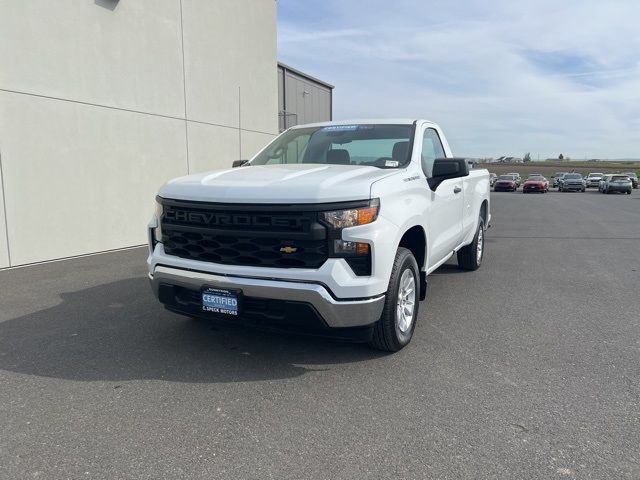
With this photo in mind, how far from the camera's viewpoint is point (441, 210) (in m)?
5.09

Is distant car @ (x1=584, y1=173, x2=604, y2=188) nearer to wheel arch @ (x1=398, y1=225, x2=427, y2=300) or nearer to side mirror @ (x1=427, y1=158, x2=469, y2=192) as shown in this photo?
side mirror @ (x1=427, y1=158, x2=469, y2=192)

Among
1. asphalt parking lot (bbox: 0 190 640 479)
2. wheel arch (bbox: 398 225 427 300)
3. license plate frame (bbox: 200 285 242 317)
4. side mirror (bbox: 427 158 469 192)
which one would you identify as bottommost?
asphalt parking lot (bbox: 0 190 640 479)

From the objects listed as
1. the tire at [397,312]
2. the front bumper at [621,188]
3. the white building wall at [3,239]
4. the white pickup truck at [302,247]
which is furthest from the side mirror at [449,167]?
the front bumper at [621,188]

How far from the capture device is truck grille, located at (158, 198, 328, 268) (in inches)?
136

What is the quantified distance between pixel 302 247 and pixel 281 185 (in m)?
0.47

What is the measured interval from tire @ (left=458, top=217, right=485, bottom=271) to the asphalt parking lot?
1406 millimetres

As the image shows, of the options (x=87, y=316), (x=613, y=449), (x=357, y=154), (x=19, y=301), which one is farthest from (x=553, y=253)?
(x=19, y=301)

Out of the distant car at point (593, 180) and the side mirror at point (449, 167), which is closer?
the side mirror at point (449, 167)

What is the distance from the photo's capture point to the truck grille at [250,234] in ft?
11.4

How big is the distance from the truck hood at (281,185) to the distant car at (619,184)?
126ft

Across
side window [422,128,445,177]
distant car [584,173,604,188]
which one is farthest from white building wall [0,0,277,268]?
distant car [584,173,604,188]

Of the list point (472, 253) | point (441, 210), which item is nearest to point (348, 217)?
point (441, 210)

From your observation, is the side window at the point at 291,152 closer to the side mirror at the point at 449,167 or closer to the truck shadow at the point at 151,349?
the side mirror at the point at 449,167

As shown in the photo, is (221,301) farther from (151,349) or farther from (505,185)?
(505,185)
